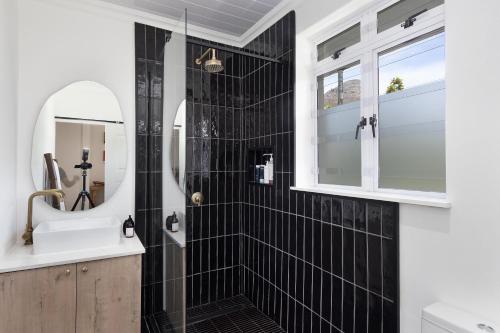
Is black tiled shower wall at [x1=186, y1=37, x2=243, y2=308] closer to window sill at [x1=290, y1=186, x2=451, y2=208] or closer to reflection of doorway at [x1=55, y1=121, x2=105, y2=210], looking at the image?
reflection of doorway at [x1=55, y1=121, x2=105, y2=210]

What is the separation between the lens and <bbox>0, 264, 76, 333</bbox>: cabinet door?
1.50 metres

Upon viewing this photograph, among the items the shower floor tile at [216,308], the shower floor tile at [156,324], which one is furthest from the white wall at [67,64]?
the shower floor tile at [216,308]

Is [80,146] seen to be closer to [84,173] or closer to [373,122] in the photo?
[84,173]

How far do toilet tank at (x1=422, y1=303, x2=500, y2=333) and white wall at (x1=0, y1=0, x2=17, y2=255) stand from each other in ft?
7.38

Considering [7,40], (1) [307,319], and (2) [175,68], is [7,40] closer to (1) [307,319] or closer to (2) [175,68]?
(2) [175,68]

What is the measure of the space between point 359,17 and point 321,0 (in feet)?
0.98

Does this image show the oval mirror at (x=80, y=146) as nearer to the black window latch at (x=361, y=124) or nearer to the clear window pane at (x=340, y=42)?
the clear window pane at (x=340, y=42)

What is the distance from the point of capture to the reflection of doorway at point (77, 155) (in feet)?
6.92

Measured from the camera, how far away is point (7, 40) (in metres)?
1.70

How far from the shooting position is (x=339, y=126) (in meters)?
1.92

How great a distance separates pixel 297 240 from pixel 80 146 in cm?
185

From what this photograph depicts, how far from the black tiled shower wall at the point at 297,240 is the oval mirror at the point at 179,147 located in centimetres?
83

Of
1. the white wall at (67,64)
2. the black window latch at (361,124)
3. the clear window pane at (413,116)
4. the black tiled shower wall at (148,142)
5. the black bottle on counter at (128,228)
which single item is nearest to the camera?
the clear window pane at (413,116)

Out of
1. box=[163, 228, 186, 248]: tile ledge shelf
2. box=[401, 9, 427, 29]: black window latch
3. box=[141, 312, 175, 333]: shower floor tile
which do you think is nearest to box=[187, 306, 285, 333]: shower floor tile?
box=[141, 312, 175, 333]: shower floor tile
